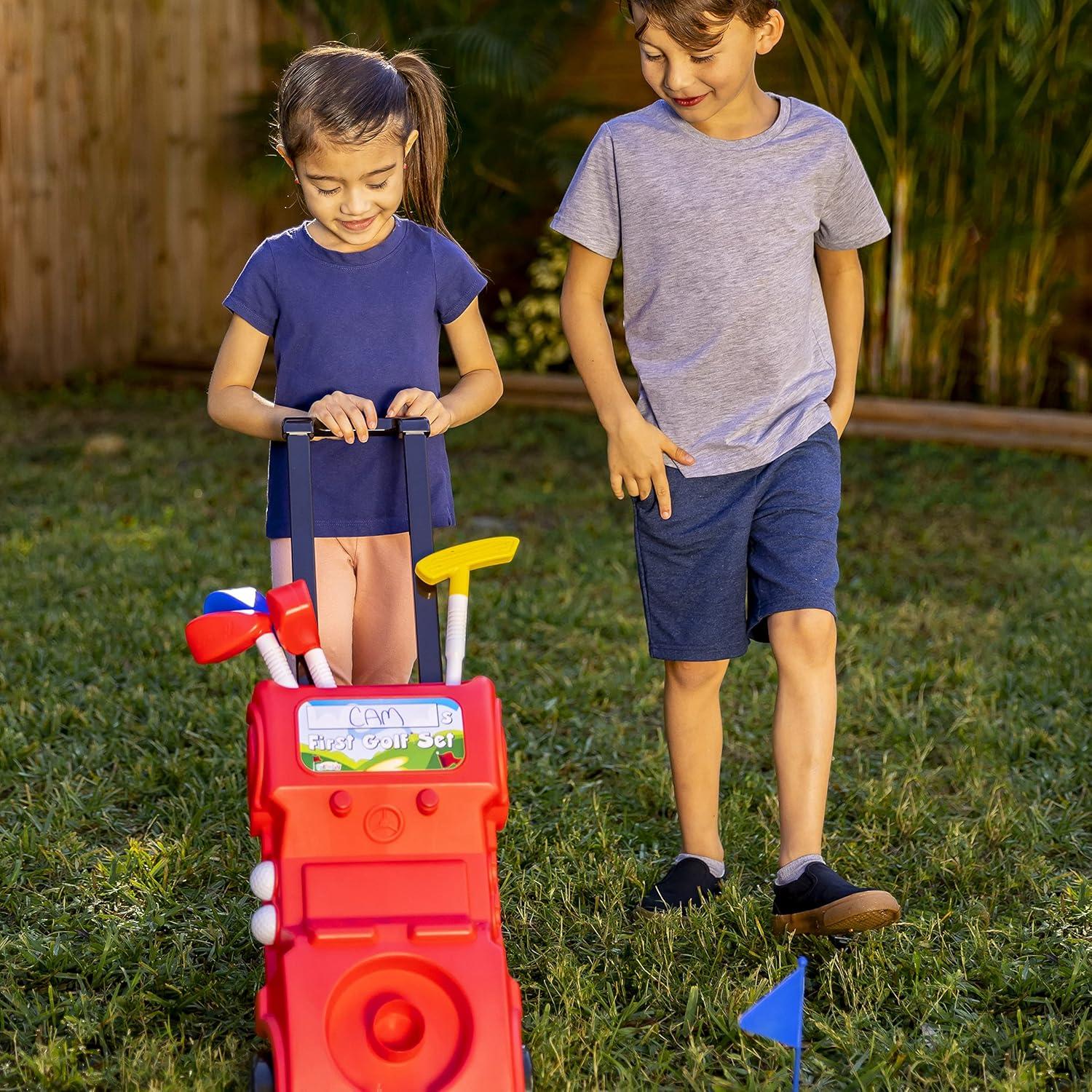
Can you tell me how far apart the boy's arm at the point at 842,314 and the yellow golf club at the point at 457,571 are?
805 millimetres

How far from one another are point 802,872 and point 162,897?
3.58 ft

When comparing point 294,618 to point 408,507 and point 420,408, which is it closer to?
point 408,507

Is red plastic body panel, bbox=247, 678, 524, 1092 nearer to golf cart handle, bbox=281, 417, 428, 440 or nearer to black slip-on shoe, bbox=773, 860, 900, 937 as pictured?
golf cart handle, bbox=281, 417, 428, 440

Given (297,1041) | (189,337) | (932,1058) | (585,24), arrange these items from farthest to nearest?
(189,337) → (585,24) → (932,1058) → (297,1041)

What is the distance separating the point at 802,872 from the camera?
7.63ft

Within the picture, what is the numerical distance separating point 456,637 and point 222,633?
317 millimetres

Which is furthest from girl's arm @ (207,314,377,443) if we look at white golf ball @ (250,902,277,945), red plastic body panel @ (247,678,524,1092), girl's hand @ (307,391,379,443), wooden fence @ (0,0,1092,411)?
wooden fence @ (0,0,1092,411)

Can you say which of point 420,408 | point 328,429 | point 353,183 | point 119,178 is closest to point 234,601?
point 328,429

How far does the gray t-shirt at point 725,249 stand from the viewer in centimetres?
235

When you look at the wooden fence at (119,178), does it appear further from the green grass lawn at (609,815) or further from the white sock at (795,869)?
the white sock at (795,869)

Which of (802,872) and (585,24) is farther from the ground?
(585,24)

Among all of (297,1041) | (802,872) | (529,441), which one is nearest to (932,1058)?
(802,872)

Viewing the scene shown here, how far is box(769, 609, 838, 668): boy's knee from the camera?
93.0 inches

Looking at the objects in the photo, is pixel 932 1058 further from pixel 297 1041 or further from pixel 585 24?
pixel 585 24
